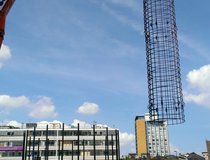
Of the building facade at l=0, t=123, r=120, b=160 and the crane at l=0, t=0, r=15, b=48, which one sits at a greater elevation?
the crane at l=0, t=0, r=15, b=48

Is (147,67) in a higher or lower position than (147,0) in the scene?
lower

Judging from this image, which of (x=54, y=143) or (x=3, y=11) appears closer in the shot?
(x=3, y=11)

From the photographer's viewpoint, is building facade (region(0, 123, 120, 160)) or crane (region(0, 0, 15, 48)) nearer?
crane (region(0, 0, 15, 48))

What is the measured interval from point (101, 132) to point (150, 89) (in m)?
103

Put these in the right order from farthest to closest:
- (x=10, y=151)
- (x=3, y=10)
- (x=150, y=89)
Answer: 1. (x=10, y=151)
2. (x=150, y=89)
3. (x=3, y=10)

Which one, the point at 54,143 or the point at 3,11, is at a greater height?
the point at 3,11

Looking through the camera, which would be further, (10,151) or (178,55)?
(10,151)

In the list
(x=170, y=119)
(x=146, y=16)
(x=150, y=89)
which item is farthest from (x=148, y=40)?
(x=170, y=119)

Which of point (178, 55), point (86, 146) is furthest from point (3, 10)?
point (86, 146)

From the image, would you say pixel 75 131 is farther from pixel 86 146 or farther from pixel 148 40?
pixel 148 40

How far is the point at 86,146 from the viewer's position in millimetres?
119438

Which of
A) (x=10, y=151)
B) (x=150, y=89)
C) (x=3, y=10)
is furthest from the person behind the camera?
(x=10, y=151)

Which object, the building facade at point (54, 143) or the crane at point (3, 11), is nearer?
the crane at point (3, 11)

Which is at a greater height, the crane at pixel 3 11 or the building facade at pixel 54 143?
the crane at pixel 3 11
